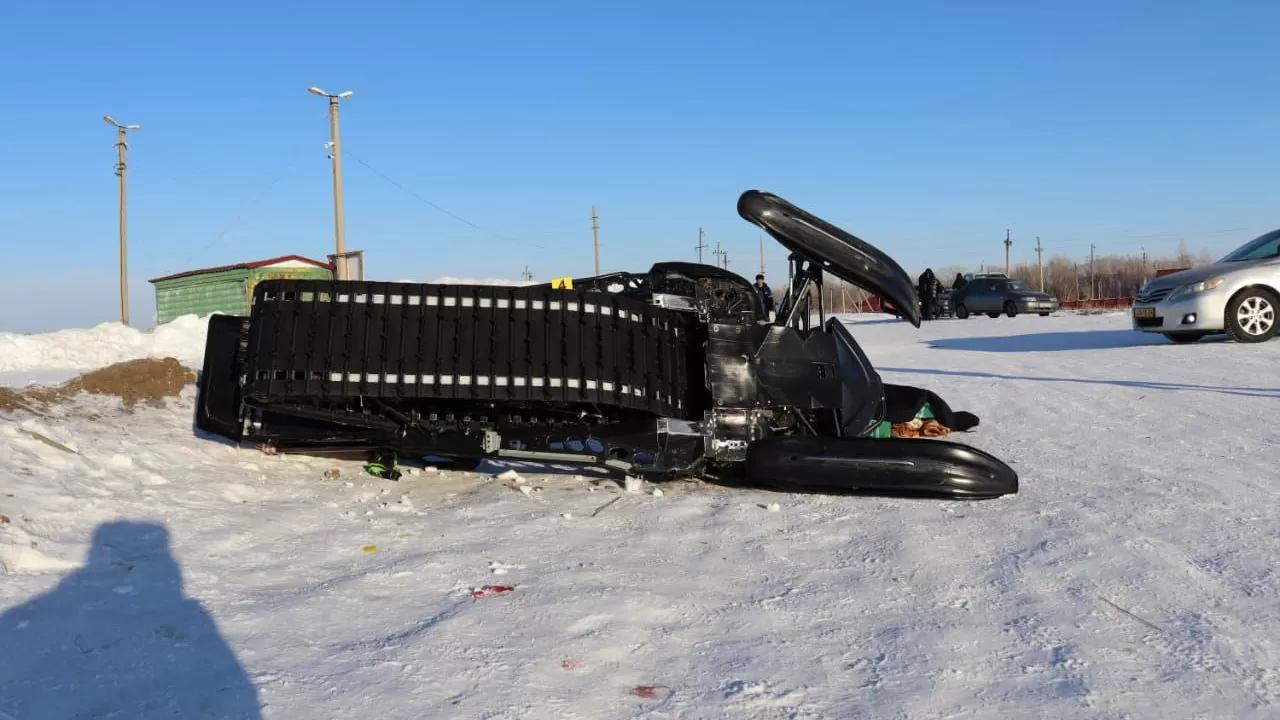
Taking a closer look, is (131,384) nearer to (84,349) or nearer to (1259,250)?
(84,349)

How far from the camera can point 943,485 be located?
4.99 m

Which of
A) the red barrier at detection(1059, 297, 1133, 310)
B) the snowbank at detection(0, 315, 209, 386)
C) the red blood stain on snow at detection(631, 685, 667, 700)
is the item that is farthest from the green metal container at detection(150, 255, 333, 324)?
the red barrier at detection(1059, 297, 1133, 310)

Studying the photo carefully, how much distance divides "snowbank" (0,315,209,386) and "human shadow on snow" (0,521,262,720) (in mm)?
7741

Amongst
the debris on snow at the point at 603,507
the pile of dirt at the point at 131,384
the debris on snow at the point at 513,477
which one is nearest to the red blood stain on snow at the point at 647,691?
the debris on snow at the point at 603,507

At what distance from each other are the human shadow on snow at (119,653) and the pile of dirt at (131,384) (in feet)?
12.5

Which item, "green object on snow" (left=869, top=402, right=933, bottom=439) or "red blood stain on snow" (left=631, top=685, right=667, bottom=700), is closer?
"red blood stain on snow" (left=631, top=685, right=667, bottom=700)

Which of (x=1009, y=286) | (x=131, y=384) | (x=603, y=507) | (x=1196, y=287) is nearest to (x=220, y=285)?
(x=1009, y=286)

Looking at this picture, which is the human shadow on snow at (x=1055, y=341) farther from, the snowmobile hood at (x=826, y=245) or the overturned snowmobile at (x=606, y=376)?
the overturned snowmobile at (x=606, y=376)

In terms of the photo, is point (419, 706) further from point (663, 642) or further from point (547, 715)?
point (663, 642)

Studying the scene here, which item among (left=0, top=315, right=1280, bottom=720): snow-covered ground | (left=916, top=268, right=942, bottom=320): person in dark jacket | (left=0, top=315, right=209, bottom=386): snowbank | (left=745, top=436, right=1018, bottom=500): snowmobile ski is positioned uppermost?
(left=916, top=268, right=942, bottom=320): person in dark jacket

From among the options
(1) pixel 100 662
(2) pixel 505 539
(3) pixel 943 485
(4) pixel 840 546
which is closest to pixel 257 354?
(2) pixel 505 539

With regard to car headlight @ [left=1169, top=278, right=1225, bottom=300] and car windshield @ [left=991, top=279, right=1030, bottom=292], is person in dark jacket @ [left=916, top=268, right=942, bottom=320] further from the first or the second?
car headlight @ [left=1169, top=278, right=1225, bottom=300]

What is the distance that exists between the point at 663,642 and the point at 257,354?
9.21ft

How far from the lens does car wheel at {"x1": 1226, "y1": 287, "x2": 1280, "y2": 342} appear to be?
12.1 metres
